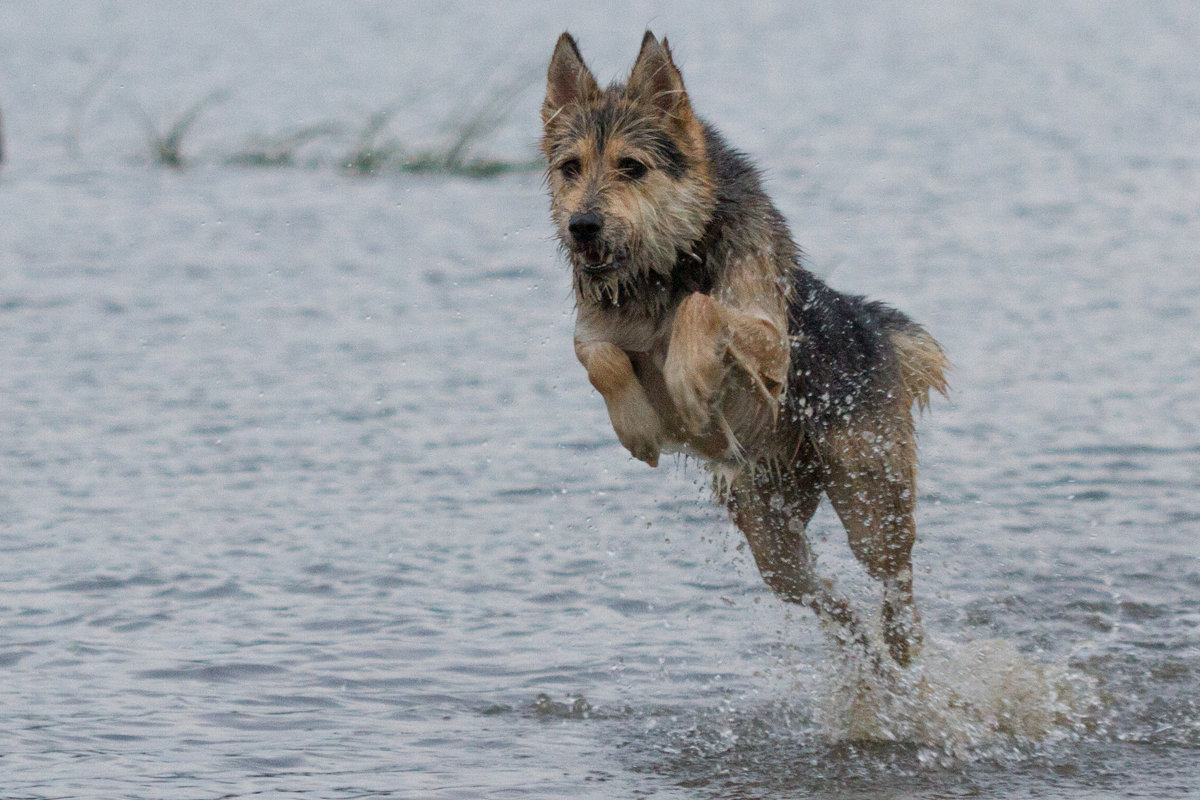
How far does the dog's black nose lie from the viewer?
209 inches

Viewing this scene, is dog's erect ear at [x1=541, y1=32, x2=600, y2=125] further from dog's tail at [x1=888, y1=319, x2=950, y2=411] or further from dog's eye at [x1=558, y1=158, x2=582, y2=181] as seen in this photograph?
dog's tail at [x1=888, y1=319, x2=950, y2=411]

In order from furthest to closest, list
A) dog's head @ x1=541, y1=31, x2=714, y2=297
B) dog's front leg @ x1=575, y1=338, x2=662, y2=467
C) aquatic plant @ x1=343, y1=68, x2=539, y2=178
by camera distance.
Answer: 1. aquatic plant @ x1=343, y1=68, x2=539, y2=178
2. dog's front leg @ x1=575, y1=338, x2=662, y2=467
3. dog's head @ x1=541, y1=31, x2=714, y2=297

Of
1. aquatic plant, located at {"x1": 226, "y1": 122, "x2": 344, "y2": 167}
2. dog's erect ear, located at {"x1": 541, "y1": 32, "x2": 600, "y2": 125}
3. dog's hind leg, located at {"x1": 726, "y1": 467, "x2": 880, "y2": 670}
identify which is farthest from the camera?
aquatic plant, located at {"x1": 226, "y1": 122, "x2": 344, "y2": 167}

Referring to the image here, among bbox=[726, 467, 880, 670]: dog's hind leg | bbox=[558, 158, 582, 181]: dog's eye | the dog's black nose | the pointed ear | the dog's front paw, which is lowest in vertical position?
bbox=[726, 467, 880, 670]: dog's hind leg

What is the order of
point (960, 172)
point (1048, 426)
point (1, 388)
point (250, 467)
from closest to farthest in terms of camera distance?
point (250, 467), point (1048, 426), point (1, 388), point (960, 172)

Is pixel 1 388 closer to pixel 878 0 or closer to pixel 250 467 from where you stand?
pixel 250 467

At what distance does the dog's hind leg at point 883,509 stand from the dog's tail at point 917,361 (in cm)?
30

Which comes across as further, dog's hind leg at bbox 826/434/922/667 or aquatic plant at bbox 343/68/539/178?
aquatic plant at bbox 343/68/539/178

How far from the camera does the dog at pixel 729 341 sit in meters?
5.48

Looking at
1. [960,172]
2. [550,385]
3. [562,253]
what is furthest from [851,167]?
[562,253]

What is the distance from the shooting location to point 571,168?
5582 millimetres

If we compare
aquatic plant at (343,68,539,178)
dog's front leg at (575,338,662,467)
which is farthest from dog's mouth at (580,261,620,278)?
aquatic plant at (343,68,539,178)

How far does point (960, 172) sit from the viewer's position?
18.2 m

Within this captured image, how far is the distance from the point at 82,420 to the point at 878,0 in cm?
2741
